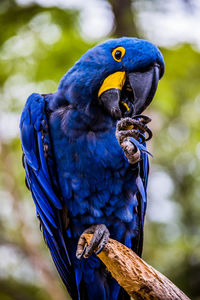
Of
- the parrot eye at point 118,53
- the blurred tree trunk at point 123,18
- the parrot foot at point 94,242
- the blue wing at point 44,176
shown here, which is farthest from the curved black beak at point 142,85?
the blurred tree trunk at point 123,18

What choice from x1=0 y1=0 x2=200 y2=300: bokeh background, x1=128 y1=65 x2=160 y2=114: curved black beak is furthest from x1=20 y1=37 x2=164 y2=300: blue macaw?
x1=0 y1=0 x2=200 y2=300: bokeh background

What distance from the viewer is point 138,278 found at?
1.75 metres

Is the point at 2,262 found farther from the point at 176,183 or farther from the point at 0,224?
the point at 176,183

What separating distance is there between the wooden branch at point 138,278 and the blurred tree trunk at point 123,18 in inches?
124

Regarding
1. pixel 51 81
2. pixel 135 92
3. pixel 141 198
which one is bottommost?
pixel 141 198

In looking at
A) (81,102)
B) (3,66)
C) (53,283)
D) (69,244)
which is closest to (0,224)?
(53,283)

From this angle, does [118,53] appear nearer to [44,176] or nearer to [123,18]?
[44,176]

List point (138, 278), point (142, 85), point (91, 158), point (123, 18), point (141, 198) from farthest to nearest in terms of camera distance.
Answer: point (123, 18) → point (141, 198) → point (91, 158) → point (142, 85) → point (138, 278)

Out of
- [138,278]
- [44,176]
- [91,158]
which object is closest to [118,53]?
[91,158]

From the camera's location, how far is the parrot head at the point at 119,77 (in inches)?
82.2

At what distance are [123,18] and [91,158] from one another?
8.93 ft

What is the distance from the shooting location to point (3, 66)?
15.2 feet

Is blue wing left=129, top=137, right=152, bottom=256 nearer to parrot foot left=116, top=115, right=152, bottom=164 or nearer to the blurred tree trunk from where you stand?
parrot foot left=116, top=115, right=152, bottom=164

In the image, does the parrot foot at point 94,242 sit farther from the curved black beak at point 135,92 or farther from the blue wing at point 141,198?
the curved black beak at point 135,92
